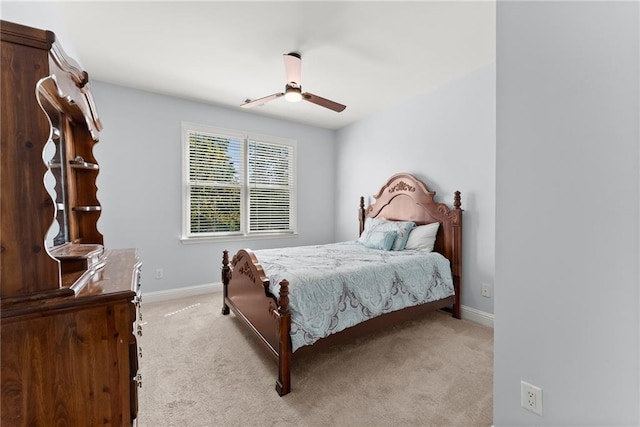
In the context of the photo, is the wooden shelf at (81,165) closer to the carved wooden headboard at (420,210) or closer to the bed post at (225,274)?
the bed post at (225,274)

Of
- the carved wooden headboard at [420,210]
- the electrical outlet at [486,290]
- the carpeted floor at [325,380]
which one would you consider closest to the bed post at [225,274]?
the carpeted floor at [325,380]

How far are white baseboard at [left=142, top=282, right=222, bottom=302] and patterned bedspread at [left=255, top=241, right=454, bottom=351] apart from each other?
1.36 metres

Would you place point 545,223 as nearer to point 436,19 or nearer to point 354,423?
point 354,423

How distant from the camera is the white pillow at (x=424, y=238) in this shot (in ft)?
10.6

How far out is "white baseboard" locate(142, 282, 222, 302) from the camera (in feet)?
Answer: 11.6

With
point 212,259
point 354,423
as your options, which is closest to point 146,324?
point 212,259

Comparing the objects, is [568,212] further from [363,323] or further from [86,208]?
[86,208]

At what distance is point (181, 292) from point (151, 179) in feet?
5.01

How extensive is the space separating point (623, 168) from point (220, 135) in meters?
4.05

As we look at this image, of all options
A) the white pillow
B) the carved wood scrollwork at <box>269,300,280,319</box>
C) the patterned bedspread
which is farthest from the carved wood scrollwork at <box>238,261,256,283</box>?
the white pillow

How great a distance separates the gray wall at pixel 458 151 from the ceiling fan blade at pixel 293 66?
5.99 feet

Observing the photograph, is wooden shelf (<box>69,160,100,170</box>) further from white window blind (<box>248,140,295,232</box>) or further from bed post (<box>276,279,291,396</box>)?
white window blind (<box>248,140,295,232</box>)

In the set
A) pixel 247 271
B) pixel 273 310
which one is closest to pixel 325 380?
pixel 273 310

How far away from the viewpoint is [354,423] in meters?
1.60
